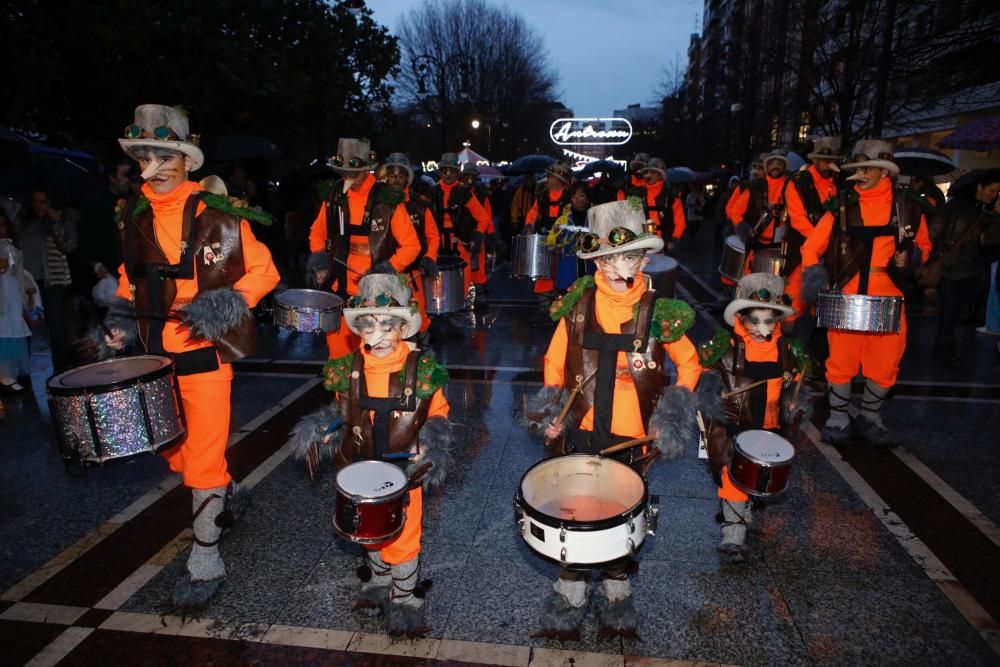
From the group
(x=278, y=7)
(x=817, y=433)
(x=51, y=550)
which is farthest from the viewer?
(x=278, y=7)

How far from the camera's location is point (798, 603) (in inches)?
139

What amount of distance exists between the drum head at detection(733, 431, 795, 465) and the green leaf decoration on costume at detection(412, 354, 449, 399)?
5.23 feet

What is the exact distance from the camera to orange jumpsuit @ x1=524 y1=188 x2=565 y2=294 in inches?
399

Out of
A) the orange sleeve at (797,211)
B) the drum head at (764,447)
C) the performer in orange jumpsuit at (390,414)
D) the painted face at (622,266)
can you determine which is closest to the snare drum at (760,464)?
the drum head at (764,447)

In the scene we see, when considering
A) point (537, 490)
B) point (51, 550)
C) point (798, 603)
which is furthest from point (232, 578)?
point (798, 603)

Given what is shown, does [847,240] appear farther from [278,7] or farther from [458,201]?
[278,7]

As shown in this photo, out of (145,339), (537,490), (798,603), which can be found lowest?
(798,603)

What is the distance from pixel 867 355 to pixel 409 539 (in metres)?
4.12

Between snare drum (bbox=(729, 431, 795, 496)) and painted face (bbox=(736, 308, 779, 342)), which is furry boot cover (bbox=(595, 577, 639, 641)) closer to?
snare drum (bbox=(729, 431, 795, 496))

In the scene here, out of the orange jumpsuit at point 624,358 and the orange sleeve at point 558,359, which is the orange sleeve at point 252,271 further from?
the orange jumpsuit at point 624,358

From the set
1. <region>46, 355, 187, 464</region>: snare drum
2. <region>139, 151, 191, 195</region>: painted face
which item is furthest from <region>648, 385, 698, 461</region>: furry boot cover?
<region>139, 151, 191, 195</region>: painted face

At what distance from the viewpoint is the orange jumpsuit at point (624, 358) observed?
324cm

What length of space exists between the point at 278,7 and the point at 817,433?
459 inches

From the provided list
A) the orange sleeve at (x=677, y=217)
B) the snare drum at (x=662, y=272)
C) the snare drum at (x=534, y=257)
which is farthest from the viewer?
the orange sleeve at (x=677, y=217)
